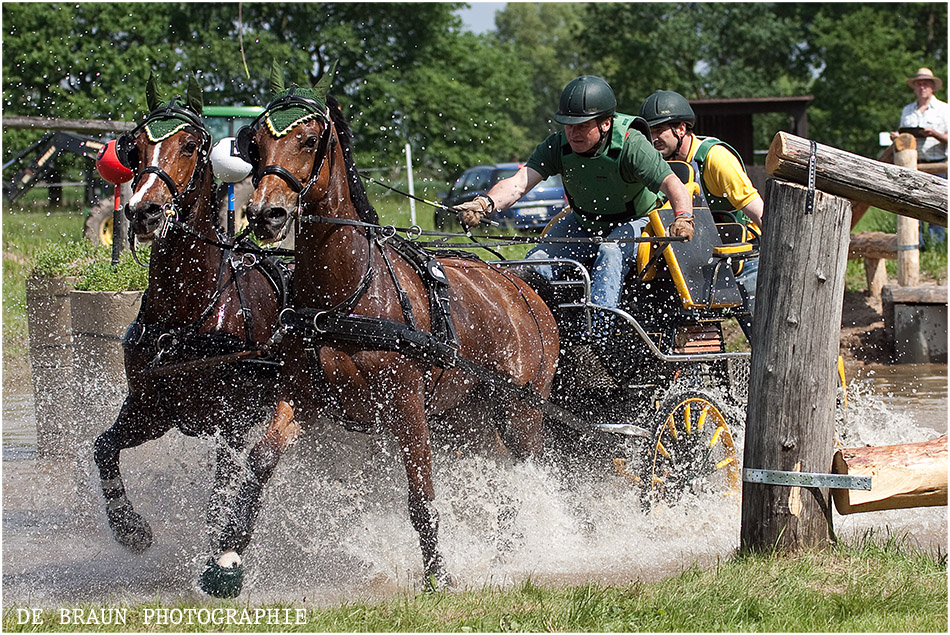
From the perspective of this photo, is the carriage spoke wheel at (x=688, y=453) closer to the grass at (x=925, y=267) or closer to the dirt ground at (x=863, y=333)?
the dirt ground at (x=863, y=333)

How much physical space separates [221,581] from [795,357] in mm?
2406

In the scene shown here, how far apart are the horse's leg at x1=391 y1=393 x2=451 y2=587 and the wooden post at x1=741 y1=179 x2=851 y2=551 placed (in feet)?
4.27

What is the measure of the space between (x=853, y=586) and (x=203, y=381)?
2.83 meters

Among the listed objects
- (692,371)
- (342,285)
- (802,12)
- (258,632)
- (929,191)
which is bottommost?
(258,632)

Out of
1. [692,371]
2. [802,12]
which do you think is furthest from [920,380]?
[802,12]

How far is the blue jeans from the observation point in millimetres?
5949

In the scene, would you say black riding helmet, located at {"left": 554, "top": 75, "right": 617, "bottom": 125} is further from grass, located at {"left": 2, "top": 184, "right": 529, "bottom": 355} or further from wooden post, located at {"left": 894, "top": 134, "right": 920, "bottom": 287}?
wooden post, located at {"left": 894, "top": 134, "right": 920, "bottom": 287}

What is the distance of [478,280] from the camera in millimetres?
5520

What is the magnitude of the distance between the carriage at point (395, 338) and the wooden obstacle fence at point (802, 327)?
123 centimetres

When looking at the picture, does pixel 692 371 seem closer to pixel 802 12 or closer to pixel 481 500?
pixel 481 500

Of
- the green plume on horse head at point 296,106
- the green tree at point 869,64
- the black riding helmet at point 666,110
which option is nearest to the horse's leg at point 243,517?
the green plume on horse head at point 296,106

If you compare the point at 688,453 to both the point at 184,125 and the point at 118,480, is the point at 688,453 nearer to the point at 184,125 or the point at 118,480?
the point at 118,480

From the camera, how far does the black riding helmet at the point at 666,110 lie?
22.2 feet

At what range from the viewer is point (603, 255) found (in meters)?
6.00
